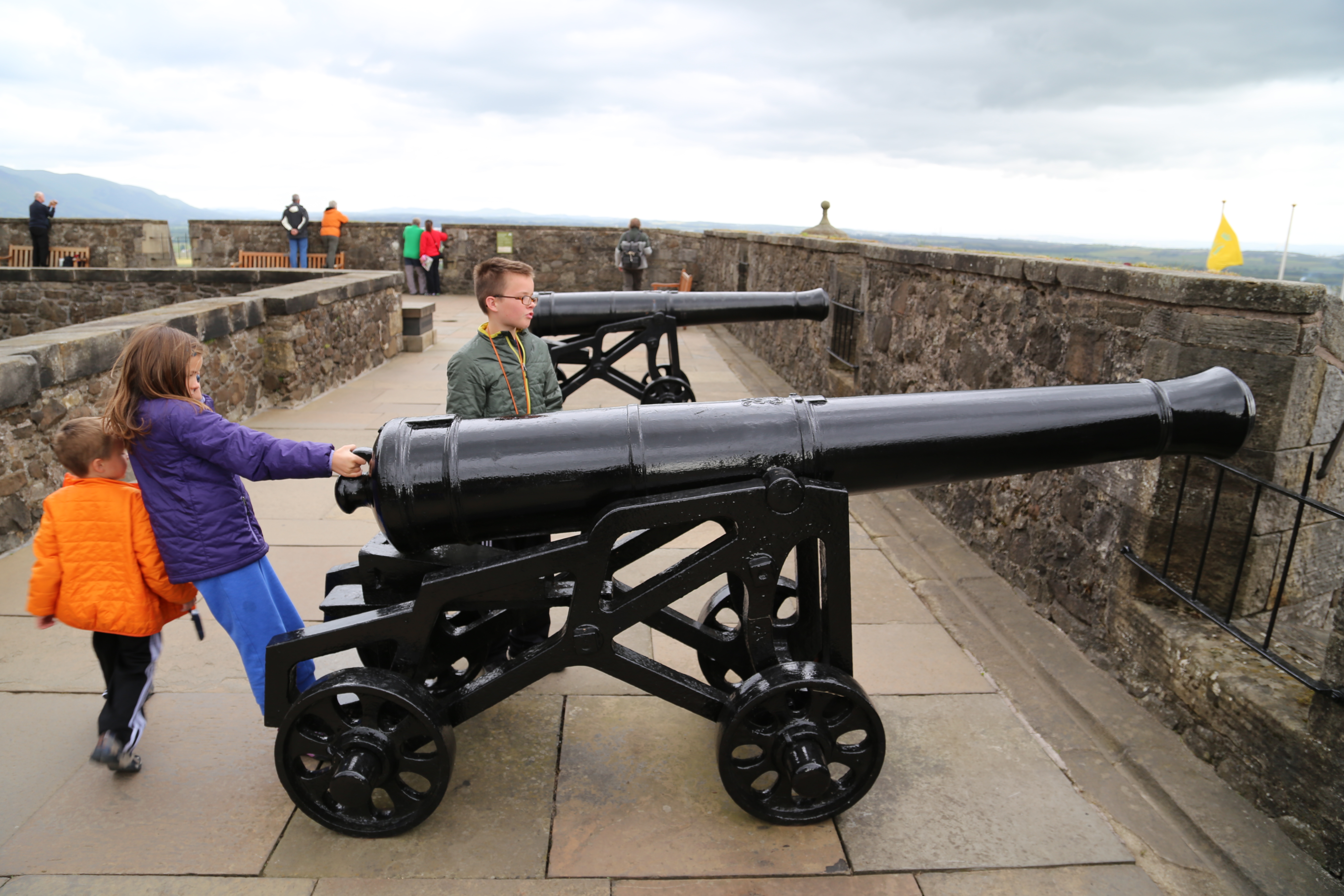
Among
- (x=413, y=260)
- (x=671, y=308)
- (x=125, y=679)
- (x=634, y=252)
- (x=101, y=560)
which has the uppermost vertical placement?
(x=634, y=252)

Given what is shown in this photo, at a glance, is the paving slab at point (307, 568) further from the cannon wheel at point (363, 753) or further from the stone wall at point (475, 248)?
the stone wall at point (475, 248)

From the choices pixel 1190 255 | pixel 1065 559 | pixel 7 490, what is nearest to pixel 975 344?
pixel 1065 559

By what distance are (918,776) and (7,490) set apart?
456cm

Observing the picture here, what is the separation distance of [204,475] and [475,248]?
18.5 m

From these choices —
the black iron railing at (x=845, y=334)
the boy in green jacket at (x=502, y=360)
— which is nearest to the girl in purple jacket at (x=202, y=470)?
the boy in green jacket at (x=502, y=360)

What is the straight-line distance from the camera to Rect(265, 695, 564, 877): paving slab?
2334 mm

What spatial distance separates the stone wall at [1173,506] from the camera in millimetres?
2688

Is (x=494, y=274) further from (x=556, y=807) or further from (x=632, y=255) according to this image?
(x=632, y=255)

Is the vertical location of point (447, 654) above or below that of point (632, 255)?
below

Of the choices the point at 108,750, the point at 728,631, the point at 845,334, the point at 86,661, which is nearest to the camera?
the point at 108,750

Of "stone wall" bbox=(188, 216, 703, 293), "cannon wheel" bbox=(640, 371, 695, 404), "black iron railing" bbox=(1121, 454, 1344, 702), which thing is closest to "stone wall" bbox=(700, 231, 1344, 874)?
"black iron railing" bbox=(1121, 454, 1344, 702)

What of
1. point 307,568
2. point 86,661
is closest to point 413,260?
point 307,568

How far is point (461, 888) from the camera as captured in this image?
2262 mm

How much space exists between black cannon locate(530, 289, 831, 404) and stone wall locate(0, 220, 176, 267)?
50.9 ft
